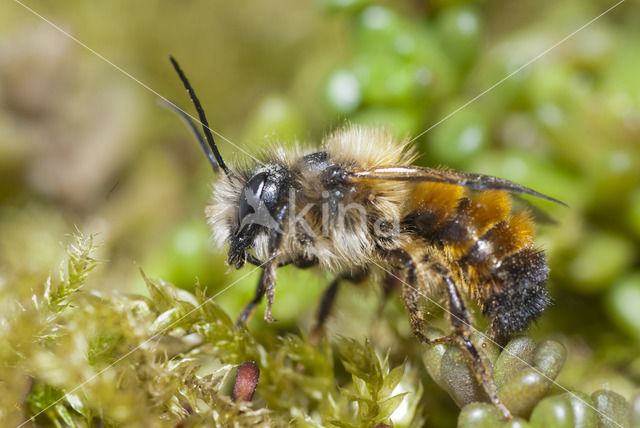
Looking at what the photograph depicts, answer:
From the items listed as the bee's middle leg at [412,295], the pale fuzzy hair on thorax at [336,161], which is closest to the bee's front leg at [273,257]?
the pale fuzzy hair on thorax at [336,161]

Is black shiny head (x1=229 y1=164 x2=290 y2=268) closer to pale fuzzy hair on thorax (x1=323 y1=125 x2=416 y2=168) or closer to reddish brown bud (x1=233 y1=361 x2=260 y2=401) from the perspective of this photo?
pale fuzzy hair on thorax (x1=323 y1=125 x2=416 y2=168)

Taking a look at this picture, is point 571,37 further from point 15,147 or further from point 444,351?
point 15,147

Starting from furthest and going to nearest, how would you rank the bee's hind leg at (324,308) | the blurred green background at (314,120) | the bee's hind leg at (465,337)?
the blurred green background at (314,120) < the bee's hind leg at (324,308) < the bee's hind leg at (465,337)

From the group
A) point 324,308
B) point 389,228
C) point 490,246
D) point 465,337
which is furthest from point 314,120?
point 465,337

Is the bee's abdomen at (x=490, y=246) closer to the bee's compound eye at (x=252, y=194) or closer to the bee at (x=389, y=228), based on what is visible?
the bee at (x=389, y=228)

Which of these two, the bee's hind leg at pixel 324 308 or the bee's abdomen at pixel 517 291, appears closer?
the bee's abdomen at pixel 517 291

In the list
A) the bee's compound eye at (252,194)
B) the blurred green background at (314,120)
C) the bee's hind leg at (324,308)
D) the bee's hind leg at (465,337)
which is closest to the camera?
the bee's hind leg at (465,337)

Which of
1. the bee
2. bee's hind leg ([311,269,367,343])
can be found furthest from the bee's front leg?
bee's hind leg ([311,269,367,343])

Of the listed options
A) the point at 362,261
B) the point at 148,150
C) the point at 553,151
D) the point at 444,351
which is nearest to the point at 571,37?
the point at 553,151
